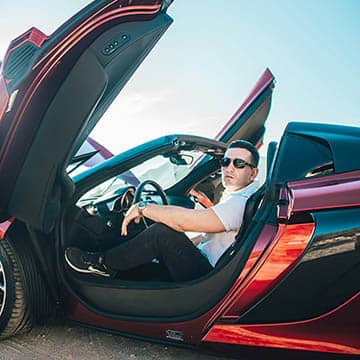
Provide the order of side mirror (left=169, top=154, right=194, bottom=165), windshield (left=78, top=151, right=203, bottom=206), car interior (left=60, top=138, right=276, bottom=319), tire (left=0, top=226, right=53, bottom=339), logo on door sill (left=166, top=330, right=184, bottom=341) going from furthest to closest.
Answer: side mirror (left=169, top=154, right=194, bottom=165) < windshield (left=78, top=151, right=203, bottom=206) < tire (left=0, top=226, right=53, bottom=339) < logo on door sill (left=166, top=330, right=184, bottom=341) < car interior (left=60, top=138, right=276, bottom=319)

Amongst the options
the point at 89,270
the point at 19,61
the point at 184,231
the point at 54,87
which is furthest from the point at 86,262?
the point at 19,61

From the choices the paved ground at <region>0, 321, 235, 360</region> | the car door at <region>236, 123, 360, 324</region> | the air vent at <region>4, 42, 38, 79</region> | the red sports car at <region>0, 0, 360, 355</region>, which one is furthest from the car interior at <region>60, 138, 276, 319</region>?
the air vent at <region>4, 42, 38, 79</region>

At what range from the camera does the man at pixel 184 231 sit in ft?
6.10

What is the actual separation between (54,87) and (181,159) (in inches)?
45.0

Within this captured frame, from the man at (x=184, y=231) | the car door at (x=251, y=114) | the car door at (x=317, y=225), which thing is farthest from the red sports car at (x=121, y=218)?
the car door at (x=251, y=114)

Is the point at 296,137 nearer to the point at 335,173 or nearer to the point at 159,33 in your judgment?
the point at 335,173

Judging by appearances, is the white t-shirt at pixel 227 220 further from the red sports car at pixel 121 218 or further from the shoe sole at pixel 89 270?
the shoe sole at pixel 89 270

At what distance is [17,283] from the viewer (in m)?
2.02

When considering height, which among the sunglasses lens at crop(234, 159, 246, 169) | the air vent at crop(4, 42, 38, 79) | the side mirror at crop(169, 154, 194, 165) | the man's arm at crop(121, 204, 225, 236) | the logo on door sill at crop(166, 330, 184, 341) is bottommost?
the logo on door sill at crop(166, 330, 184, 341)

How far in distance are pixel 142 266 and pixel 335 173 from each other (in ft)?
3.84

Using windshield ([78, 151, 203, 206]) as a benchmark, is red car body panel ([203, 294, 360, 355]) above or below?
below

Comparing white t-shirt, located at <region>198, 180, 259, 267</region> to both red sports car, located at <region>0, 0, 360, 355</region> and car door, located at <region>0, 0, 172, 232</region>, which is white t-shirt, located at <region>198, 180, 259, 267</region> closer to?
red sports car, located at <region>0, 0, 360, 355</region>

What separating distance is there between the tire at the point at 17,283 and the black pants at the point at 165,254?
14.9 inches

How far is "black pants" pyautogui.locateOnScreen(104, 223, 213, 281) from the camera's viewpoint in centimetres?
192
